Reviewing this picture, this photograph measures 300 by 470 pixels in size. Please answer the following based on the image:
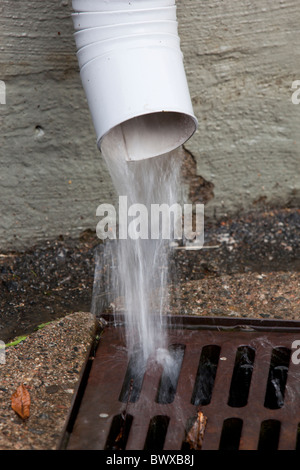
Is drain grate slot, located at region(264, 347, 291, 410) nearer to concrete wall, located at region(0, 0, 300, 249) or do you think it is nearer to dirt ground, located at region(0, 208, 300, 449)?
dirt ground, located at region(0, 208, 300, 449)

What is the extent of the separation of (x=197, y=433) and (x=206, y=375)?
0.25m

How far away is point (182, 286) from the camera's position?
76.8 inches

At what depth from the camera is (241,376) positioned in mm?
1617

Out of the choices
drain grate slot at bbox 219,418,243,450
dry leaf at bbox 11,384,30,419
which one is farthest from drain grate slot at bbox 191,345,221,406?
dry leaf at bbox 11,384,30,419

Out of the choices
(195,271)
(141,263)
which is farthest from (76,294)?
(195,271)

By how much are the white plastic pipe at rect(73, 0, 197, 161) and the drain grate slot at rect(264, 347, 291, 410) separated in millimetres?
671

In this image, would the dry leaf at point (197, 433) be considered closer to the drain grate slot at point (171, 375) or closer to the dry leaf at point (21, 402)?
the drain grate slot at point (171, 375)

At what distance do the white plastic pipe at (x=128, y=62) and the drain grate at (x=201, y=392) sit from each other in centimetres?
59

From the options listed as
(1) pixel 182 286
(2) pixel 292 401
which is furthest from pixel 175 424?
(1) pixel 182 286

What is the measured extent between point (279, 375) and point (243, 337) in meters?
0.14

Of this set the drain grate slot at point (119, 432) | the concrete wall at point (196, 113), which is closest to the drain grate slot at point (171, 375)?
the drain grate slot at point (119, 432)

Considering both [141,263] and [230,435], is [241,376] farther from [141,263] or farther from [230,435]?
[141,263]

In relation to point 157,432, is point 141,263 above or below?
above

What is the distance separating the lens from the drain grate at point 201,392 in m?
1.37
